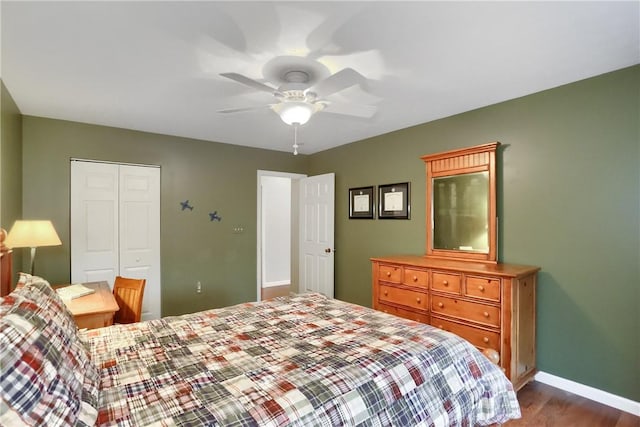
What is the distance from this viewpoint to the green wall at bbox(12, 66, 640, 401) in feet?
7.68

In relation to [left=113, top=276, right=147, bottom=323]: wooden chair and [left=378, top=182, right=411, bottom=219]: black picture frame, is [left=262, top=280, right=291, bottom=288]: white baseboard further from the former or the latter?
[left=113, top=276, right=147, bottom=323]: wooden chair

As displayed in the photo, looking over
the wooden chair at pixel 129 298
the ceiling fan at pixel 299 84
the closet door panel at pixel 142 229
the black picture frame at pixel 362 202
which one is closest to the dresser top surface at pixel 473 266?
the black picture frame at pixel 362 202

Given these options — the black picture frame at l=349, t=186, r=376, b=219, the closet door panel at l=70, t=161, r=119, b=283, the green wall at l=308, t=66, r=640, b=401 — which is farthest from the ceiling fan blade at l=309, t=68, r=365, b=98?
the closet door panel at l=70, t=161, r=119, b=283

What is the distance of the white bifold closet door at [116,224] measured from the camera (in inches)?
141

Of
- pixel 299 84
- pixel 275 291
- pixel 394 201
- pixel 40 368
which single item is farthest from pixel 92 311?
pixel 275 291

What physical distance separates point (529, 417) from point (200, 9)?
3283mm

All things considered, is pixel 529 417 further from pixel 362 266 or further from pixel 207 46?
pixel 207 46

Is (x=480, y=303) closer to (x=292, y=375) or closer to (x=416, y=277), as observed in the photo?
(x=416, y=277)

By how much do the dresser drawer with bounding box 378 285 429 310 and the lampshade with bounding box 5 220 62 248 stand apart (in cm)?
297

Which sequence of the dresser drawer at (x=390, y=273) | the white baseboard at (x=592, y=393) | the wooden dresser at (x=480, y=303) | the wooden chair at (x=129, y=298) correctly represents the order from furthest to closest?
the dresser drawer at (x=390, y=273), the wooden chair at (x=129, y=298), the wooden dresser at (x=480, y=303), the white baseboard at (x=592, y=393)

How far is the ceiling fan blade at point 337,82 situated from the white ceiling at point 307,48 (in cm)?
20

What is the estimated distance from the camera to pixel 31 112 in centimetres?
324

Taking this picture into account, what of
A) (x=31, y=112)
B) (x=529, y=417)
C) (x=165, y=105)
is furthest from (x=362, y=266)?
(x=31, y=112)

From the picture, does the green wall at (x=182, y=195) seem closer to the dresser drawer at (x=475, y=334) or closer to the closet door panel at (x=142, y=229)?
the closet door panel at (x=142, y=229)
